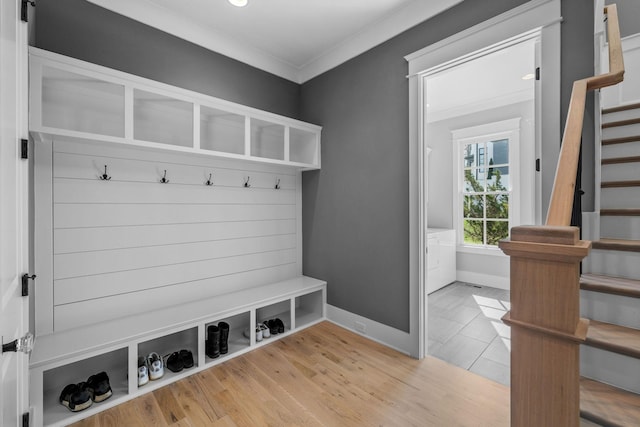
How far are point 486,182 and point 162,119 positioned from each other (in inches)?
177

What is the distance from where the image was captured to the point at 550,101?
1704 mm

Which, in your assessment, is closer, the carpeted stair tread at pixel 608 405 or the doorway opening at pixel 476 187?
the carpeted stair tread at pixel 608 405

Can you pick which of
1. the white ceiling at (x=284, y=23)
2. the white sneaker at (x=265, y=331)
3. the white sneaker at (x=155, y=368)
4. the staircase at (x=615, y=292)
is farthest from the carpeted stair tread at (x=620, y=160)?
the white sneaker at (x=155, y=368)

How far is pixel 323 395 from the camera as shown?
6.28 ft

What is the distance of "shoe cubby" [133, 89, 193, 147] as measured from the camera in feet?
6.59

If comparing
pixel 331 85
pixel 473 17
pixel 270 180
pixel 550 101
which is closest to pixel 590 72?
pixel 550 101

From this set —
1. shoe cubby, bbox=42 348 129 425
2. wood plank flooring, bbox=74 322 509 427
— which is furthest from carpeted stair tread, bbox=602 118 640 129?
shoe cubby, bbox=42 348 129 425

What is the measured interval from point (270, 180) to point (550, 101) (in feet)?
7.81

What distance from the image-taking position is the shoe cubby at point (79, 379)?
170cm

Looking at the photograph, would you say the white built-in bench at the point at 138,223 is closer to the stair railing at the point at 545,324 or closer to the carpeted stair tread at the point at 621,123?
the stair railing at the point at 545,324

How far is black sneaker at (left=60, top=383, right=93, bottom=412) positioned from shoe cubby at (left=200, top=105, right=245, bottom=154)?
5.83 feet

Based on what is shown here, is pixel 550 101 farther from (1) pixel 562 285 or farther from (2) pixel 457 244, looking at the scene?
(2) pixel 457 244

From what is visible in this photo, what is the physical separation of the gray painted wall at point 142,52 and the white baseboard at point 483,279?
382cm

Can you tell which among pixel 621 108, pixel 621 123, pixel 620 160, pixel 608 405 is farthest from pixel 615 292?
pixel 621 108
